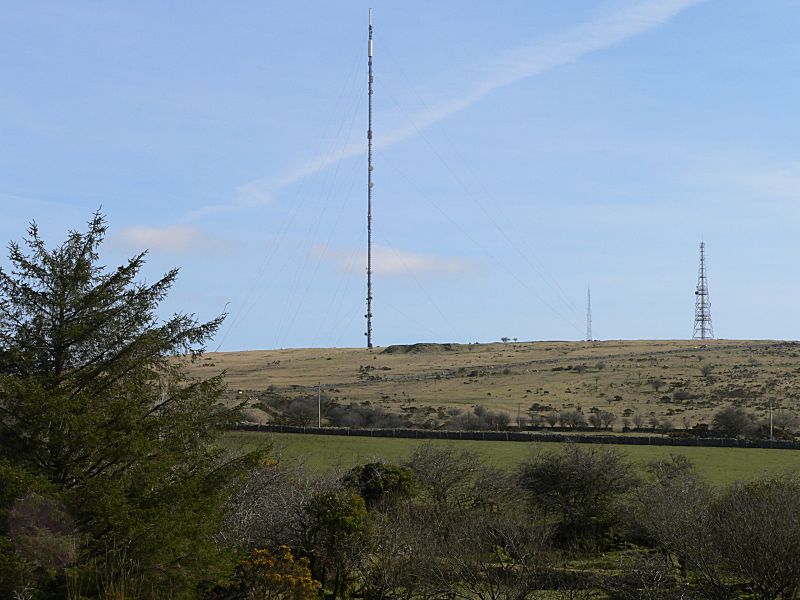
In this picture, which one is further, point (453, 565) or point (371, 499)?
point (371, 499)

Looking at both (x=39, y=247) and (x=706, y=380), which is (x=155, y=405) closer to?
(x=39, y=247)

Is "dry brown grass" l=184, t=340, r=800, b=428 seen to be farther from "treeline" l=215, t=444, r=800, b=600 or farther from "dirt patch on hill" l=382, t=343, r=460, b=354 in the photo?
"treeline" l=215, t=444, r=800, b=600

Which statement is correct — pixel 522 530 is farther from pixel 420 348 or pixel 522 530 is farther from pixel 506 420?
pixel 420 348

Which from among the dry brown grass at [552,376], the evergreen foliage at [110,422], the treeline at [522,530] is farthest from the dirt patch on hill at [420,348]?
the evergreen foliage at [110,422]

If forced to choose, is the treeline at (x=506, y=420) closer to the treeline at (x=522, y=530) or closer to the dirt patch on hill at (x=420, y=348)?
the treeline at (x=522, y=530)

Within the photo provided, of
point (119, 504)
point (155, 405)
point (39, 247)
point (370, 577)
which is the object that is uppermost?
point (39, 247)

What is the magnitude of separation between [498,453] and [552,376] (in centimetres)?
4324

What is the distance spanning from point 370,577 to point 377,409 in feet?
161

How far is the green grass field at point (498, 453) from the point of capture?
1788 inches

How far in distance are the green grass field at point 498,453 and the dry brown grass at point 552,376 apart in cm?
1733

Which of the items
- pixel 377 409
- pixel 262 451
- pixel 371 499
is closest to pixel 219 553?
pixel 262 451

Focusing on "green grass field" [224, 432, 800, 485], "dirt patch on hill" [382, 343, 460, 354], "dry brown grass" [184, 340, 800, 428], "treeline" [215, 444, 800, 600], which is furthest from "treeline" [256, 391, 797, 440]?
"dirt patch on hill" [382, 343, 460, 354]

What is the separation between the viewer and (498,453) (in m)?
51.5

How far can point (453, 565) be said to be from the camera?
24375mm
